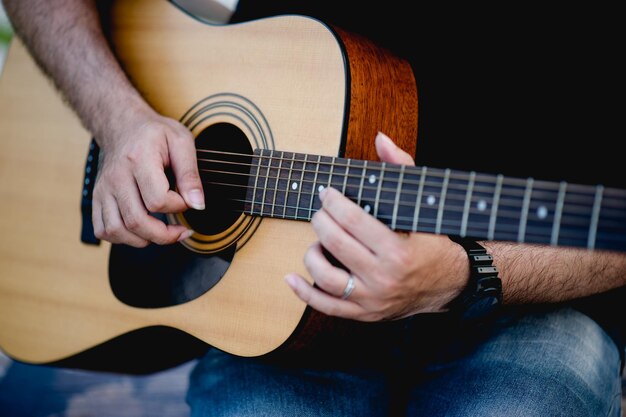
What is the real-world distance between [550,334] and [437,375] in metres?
0.22

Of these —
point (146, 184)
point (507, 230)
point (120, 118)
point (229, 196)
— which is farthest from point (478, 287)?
point (120, 118)

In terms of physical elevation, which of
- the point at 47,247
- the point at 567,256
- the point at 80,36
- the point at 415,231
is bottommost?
the point at 47,247

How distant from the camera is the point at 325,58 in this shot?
0.86 metres

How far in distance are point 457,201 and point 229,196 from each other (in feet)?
1.41

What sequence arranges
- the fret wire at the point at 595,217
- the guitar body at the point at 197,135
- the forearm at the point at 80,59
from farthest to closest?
the forearm at the point at 80,59
the guitar body at the point at 197,135
the fret wire at the point at 595,217

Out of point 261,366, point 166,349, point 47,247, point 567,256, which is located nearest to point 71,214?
point 47,247

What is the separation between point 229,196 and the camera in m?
0.91

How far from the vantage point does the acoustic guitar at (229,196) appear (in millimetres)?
662

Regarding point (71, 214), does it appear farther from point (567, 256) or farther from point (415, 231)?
point (567, 256)

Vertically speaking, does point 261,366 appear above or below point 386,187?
below

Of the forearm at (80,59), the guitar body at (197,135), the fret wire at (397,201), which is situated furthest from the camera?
the forearm at (80,59)

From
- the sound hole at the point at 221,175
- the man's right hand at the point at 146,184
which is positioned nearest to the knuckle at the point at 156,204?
the man's right hand at the point at 146,184

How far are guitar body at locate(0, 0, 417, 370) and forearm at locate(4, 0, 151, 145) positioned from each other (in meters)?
0.05

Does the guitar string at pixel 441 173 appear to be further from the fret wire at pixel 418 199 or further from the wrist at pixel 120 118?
the wrist at pixel 120 118
